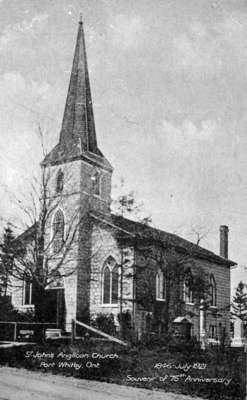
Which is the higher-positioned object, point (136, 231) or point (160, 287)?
point (136, 231)

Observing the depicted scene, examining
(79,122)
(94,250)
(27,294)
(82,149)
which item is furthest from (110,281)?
(79,122)

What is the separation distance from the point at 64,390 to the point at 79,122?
56.1ft

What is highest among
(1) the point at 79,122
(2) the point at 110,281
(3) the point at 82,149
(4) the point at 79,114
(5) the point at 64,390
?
(4) the point at 79,114

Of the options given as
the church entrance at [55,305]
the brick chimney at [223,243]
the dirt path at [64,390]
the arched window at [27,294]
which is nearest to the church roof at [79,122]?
the church entrance at [55,305]

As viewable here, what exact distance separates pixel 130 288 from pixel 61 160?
22.9 ft

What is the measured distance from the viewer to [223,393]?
32.9 feet

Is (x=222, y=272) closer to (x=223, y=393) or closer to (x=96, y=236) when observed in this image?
(x=96, y=236)

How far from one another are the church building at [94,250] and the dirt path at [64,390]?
1042cm

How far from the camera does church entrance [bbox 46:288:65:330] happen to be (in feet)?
79.9

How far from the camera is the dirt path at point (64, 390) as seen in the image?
994 centimetres

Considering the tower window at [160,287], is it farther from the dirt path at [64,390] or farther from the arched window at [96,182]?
the dirt path at [64,390]

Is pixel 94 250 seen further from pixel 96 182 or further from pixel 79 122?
pixel 79 122

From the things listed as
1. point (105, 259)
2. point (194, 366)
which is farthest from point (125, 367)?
point (105, 259)

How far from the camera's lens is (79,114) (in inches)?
1023
